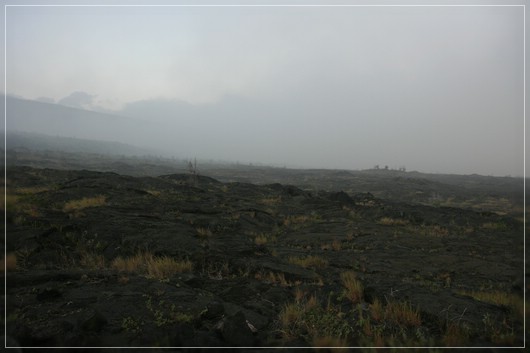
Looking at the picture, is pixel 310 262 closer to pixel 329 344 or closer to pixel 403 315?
pixel 403 315

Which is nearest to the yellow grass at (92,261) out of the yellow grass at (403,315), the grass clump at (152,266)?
the grass clump at (152,266)

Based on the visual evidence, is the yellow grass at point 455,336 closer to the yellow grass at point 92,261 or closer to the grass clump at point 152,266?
the grass clump at point 152,266

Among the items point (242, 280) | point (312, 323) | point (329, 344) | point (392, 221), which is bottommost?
point (392, 221)

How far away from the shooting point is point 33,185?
26734 mm

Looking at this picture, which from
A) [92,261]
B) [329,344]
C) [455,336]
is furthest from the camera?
[92,261]

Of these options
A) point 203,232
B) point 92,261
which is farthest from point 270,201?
point 92,261

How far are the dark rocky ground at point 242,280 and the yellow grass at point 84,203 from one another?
19cm

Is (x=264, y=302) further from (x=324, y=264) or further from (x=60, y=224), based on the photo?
(x=60, y=224)

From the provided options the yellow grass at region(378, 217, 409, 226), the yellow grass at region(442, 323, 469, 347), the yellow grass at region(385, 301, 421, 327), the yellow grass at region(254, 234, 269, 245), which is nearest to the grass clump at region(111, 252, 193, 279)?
the yellow grass at region(385, 301, 421, 327)

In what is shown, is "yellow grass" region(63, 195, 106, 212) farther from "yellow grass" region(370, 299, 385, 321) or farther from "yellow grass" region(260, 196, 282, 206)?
"yellow grass" region(370, 299, 385, 321)

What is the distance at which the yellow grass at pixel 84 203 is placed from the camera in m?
17.0

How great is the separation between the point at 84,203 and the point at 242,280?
1401 centimetres

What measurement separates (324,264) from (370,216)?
1538cm

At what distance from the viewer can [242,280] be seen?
844 centimetres
